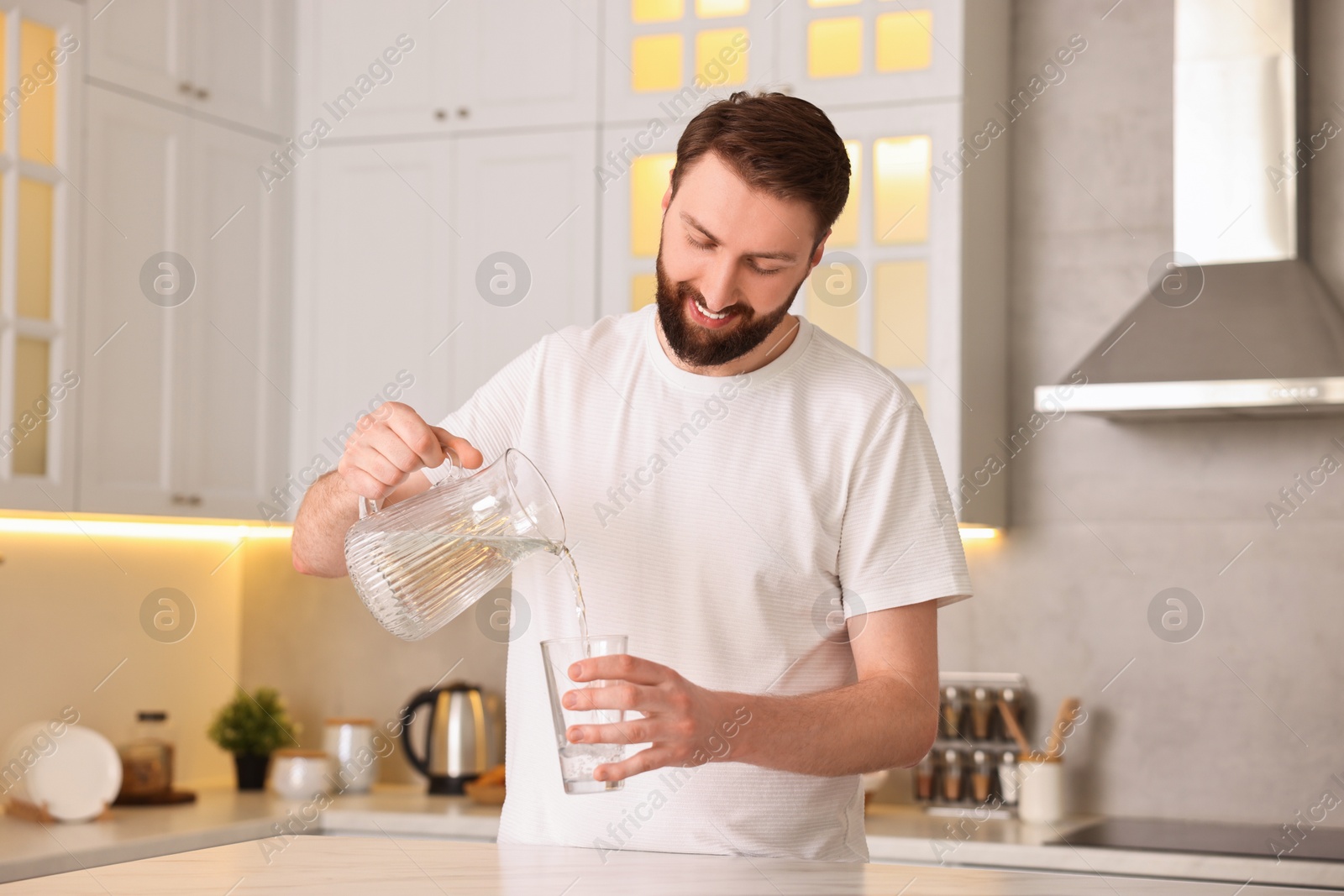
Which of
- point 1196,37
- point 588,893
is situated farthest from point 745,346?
point 1196,37

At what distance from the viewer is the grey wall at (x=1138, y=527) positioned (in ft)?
9.27

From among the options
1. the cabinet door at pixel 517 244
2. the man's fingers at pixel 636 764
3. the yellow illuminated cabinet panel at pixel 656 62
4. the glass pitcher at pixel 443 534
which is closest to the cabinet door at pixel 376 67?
the cabinet door at pixel 517 244

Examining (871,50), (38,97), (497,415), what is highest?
(871,50)

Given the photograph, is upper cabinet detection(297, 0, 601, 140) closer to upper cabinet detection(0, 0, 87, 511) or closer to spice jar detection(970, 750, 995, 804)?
upper cabinet detection(0, 0, 87, 511)

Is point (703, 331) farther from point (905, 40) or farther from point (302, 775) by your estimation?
point (302, 775)

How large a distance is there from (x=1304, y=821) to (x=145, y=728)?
7.98 ft

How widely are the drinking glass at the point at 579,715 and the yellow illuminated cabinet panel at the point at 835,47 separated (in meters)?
1.98

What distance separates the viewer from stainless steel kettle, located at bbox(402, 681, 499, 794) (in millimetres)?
3102

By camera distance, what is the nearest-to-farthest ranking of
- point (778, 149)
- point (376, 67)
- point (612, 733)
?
1. point (612, 733)
2. point (778, 149)
3. point (376, 67)

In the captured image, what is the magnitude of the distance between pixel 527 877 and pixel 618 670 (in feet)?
0.64

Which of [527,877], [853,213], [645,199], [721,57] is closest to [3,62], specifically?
[645,199]

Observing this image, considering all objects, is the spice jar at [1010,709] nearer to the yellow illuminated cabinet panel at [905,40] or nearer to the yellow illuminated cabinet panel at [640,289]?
the yellow illuminated cabinet panel at [640,289]

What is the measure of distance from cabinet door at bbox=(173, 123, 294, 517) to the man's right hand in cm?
174

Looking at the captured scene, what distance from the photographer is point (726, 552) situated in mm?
1554
